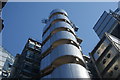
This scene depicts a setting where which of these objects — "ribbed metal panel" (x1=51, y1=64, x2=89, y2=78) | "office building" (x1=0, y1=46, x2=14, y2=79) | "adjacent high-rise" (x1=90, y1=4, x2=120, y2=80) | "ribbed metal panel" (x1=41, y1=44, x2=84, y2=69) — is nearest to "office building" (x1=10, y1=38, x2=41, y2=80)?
"office building" (x1=0, y1=46, x2=14, y2=79)

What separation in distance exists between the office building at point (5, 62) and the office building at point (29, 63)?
5.09ft

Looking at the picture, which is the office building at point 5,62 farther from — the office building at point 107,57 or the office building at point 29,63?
the office building at point 107,57

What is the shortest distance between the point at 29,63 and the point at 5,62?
8545 mm

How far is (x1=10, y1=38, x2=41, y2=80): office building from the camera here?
3681 centimetres

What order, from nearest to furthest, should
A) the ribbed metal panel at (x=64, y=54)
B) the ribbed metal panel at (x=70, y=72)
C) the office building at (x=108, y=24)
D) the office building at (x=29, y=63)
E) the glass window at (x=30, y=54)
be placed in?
the ribbed metal panel at (x=70, y=72)
the ribbed metal panel at (x=64, y=54)
the office building at (x=29, y=63)
the glass window at (x=30, y=54)
the office building at (x=108, y=24)

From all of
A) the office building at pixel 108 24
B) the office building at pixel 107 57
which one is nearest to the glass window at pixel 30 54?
the office building at pixel 107 57

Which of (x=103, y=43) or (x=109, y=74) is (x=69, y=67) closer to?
(x=109, y=74)

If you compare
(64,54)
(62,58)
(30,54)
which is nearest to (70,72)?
(64,54)

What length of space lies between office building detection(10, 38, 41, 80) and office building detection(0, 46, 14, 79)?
5.09ft

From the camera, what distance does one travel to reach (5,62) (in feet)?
148

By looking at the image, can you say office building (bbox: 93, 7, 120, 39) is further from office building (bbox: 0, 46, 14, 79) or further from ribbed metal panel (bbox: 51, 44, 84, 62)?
office building (bbox: 0, 46, 14, 79)

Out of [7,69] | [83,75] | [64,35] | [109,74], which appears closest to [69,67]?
[83,75]

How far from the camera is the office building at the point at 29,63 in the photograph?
121 ft

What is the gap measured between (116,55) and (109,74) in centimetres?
324
